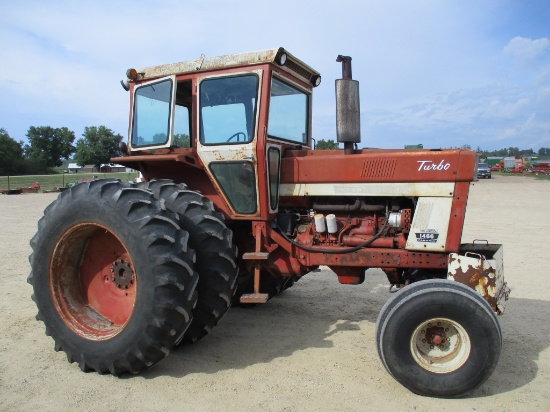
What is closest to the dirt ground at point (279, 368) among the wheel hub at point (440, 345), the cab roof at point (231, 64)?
the wheel hub at point (440, 345)

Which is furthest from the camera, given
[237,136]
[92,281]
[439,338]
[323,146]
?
[323,146]

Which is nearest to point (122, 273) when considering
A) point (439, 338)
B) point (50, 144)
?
point (439, 338)

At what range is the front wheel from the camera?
3.49 metres

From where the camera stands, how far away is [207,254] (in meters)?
4.11

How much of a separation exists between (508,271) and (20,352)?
21.7 feet

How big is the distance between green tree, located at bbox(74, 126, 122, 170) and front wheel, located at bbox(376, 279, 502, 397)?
233ft

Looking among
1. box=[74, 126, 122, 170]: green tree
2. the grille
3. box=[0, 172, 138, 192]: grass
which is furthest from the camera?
box=[74, 126, 122, 170]: green tree

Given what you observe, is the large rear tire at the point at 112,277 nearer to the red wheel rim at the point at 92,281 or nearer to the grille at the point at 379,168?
the red wheel rim at the point at 92,281

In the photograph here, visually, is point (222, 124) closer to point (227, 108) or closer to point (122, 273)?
point (227, 108)

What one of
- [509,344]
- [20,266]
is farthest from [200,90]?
[20,266]

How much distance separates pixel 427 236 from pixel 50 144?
79668 mm

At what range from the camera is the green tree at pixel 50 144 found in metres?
72.3

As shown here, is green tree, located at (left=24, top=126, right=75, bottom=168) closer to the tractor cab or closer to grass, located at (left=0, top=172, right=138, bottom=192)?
grass, located at (left=0, top=172, right=138, bottom=192)

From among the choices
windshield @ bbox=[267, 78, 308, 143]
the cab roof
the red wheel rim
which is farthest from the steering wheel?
the red wheel rim
